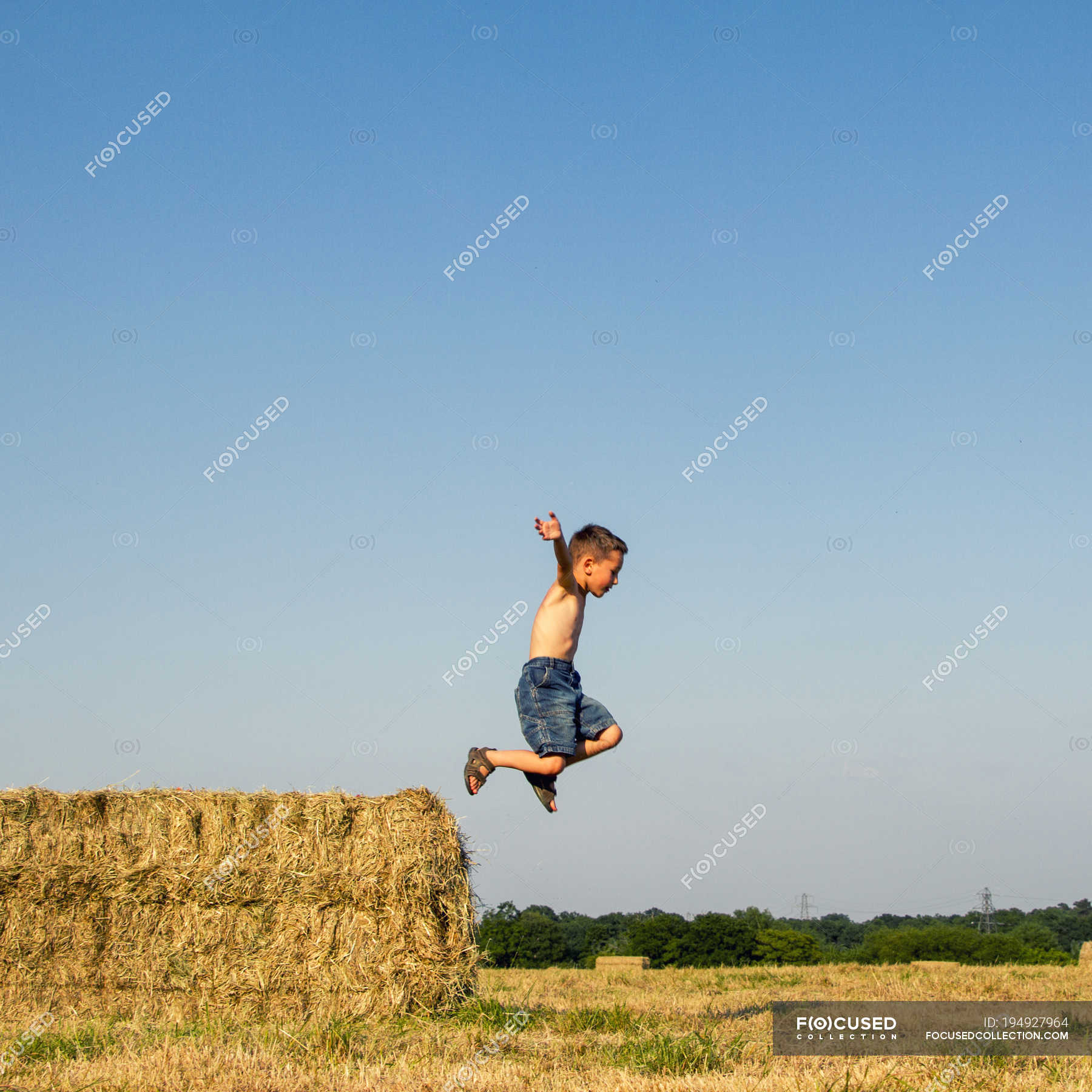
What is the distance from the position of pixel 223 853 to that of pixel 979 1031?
5.76 meters

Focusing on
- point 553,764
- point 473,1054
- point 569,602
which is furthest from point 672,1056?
point 569,602

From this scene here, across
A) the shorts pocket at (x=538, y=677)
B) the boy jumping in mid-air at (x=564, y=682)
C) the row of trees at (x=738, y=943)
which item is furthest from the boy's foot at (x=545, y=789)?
the row of trees at (x=738, y=943)

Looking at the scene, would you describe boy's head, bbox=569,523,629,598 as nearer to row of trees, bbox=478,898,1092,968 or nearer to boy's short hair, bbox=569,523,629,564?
boy's short hair, bbox=569,523,629,564

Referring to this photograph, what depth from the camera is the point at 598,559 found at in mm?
7777

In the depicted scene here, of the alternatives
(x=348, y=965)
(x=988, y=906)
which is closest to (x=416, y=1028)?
(x=348, y=965)

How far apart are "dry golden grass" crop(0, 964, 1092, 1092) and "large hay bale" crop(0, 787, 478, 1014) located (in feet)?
1.05

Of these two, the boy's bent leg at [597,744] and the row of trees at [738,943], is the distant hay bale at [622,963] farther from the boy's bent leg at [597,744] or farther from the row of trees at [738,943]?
the boy's bent leg at [597,744]

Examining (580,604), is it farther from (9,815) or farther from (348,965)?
(9,815)

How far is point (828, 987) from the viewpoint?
11.0 m

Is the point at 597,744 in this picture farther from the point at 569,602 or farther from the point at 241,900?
the point at 241,900

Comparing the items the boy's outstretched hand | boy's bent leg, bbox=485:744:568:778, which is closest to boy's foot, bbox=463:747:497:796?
boy's bent leg, bbox=485:744:568:778

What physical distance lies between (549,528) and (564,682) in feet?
3.96

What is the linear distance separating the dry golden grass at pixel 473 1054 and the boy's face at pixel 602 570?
9.37ft

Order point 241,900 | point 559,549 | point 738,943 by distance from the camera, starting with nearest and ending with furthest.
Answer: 1. point 559,549
2. point 241,900
3. point 738,943
